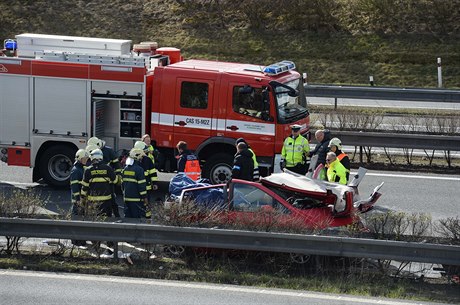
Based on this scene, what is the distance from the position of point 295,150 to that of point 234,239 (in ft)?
15.0

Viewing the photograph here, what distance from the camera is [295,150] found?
51.3 ft

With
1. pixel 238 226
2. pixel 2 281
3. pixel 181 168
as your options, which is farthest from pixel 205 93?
pixel 2 281

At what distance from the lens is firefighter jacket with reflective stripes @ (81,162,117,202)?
12742mm

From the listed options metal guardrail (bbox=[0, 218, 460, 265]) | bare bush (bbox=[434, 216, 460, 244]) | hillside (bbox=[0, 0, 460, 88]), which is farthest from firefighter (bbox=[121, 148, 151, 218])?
hillside (bbox=[0, 0, 460, 88])

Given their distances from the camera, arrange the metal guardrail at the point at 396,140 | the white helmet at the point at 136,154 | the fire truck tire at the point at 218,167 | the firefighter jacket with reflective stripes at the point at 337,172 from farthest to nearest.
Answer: the metal guardrail at the point at 396,140, the fire truck tire at the point at 218,167, the firefighter jacket with reflective stripes at the point at 337,172, the white helmet at the point at 136,154

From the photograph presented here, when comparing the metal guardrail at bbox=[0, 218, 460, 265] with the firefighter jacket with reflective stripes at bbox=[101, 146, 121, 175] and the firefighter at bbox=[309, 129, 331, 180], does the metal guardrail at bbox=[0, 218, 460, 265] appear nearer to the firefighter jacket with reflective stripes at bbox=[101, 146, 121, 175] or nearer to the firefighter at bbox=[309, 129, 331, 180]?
the firefighter jacket with reflective stripes at bbox=[101, 146, 121, 175]

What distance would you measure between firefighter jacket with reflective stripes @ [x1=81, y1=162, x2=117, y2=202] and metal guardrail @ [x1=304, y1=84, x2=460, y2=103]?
13.4 meters

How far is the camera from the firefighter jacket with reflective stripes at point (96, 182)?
1274 cm

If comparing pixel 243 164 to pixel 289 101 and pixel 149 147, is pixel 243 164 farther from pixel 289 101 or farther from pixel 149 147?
pixel 289 101

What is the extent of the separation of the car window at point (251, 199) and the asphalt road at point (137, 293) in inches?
61.8

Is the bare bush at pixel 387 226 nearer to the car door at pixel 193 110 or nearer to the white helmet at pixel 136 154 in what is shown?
the white helmet at pixel 136 154

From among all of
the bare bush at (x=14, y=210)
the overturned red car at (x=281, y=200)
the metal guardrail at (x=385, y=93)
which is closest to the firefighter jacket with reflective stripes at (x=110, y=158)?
the overturned red car at (x=281, y=200)

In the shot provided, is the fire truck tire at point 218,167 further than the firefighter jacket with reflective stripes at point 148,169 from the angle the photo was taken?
Yes

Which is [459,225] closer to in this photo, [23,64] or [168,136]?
[168,136]
